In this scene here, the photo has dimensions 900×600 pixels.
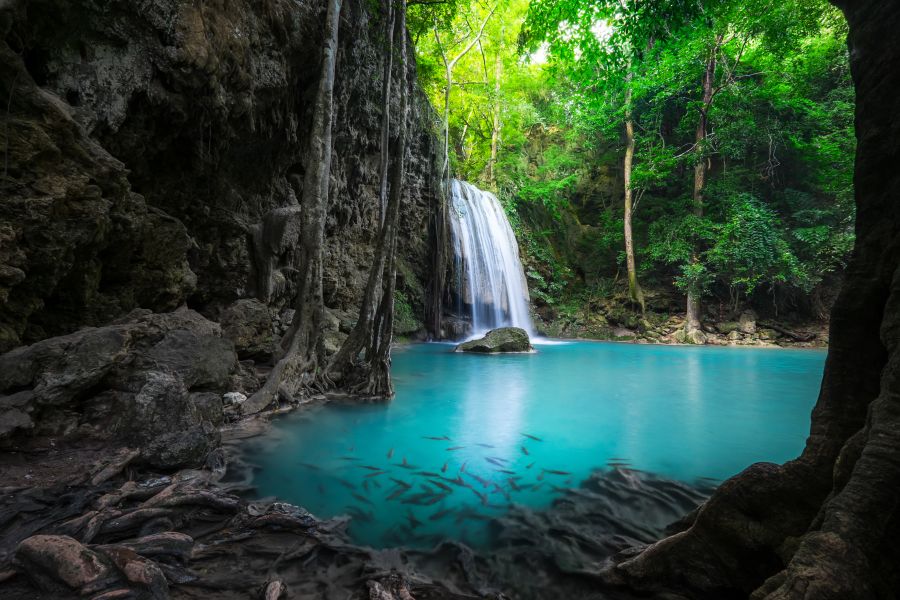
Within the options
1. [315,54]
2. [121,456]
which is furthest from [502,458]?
[315,54]

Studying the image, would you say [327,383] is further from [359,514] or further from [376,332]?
[359,514]

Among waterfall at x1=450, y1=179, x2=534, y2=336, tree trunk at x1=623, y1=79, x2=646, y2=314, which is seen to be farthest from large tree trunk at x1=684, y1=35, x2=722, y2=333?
waterfall at x1=450, y1=179, x2=534, y2=336

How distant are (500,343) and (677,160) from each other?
12136mm

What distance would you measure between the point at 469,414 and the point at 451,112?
18516 mm

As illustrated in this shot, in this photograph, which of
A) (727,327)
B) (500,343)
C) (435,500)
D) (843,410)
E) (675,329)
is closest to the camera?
(843,410)

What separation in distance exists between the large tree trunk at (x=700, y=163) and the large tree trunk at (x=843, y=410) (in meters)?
16.3

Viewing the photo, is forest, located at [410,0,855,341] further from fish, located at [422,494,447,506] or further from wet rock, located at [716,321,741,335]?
fish, located at [422,494,447,506]

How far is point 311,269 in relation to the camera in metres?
5.65

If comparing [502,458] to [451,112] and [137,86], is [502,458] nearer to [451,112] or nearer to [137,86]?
[137,86]

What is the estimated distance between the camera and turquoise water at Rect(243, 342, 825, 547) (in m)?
2.75

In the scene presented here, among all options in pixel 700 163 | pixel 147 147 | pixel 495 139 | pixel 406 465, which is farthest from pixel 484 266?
pixel 406 465

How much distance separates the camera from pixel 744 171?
54.0 feet

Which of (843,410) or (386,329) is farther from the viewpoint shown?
(386,329)

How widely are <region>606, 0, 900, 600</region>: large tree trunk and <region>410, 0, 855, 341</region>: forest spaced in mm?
10561
